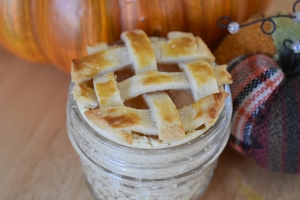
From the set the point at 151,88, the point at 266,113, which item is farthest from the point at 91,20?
the point at 266,113

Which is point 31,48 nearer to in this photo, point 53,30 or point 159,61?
point 53,30

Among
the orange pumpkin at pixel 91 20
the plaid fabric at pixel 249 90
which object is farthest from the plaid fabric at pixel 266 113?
the orange pumpkin at pixel 91 20

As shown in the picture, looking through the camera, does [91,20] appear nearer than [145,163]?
No

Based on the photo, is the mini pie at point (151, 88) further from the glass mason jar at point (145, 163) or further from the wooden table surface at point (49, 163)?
the wooden table surface at point (49, 163)

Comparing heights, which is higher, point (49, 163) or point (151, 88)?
point (151, 88)

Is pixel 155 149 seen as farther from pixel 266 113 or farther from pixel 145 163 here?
pixel 266 113
